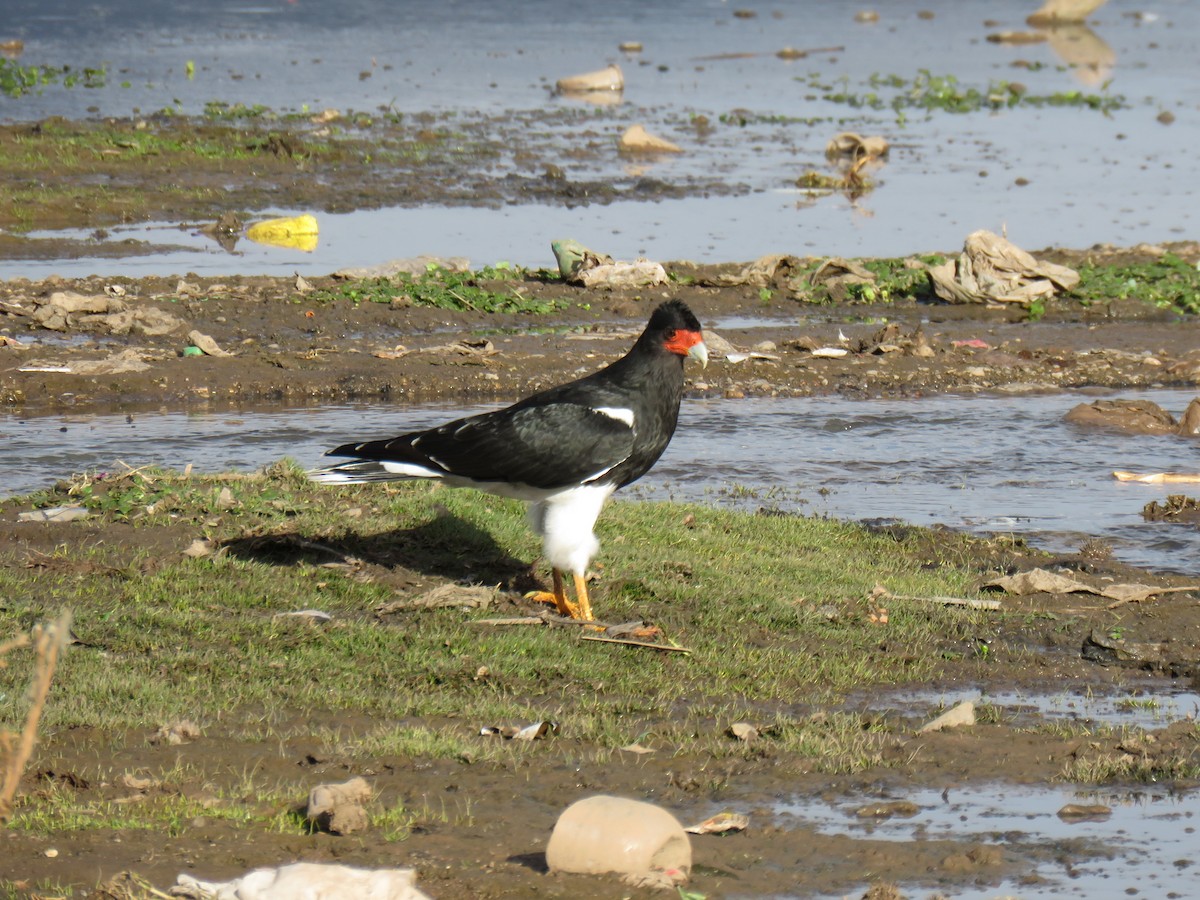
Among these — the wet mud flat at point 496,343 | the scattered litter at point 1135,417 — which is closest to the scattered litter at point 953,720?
the scattered litter at point 1135,417

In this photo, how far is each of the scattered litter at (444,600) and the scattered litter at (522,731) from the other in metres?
1.43

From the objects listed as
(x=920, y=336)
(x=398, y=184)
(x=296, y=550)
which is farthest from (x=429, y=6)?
(x=296, y=550)

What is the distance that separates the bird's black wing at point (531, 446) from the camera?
23.7 feet

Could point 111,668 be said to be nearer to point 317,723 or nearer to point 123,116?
point 317,723

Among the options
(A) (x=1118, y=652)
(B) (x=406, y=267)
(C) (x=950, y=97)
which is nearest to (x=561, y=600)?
(A) (x=1118, y=652)

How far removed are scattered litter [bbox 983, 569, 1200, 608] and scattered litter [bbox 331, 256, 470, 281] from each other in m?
7.92

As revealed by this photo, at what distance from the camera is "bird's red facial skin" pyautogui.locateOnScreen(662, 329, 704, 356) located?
7.42 m

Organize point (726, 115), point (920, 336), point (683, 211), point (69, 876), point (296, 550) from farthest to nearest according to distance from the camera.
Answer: point (726, 115) < point (683, 211) < point (920, 336) < point (296, 550) < point (69, 876)

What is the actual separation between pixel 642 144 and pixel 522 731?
19429 millimetres

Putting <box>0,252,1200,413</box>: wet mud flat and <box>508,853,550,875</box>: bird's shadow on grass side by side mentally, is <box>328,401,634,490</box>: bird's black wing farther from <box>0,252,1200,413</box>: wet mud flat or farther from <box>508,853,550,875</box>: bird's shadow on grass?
<box>0,252,1200,413</box>: wet mud flat

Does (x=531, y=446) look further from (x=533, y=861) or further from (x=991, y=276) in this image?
(x=991, y=276)

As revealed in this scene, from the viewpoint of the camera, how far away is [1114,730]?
246 inches

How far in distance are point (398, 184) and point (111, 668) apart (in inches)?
605

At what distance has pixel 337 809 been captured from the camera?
4879 millimetres
